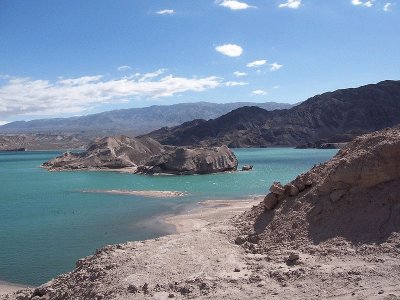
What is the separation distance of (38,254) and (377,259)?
1567 centimetres

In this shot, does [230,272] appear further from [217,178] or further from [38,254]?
[217,178]

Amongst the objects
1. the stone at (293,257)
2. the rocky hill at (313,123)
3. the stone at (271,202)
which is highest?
the rocky hill at (313,123)

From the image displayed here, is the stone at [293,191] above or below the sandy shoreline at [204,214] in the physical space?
above

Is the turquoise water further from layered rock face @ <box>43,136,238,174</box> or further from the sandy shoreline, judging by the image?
layered rock face @ <box>43,136,238,174</box>

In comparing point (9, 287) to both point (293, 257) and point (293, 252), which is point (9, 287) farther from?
point (293, 257)

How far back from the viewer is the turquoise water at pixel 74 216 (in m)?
20.9

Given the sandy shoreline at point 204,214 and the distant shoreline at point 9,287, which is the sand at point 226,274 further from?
the sandy shoreline at point 204,214

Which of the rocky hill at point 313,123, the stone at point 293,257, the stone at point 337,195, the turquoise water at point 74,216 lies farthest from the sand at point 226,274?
the rocky hill at point 313,123

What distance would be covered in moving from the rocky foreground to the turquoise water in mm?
6329

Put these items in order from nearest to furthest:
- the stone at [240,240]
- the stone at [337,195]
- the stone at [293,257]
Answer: the stone at [293,257], the stone at [337,195], the stone at [240,240]

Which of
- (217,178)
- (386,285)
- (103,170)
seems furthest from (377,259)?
(103,170)

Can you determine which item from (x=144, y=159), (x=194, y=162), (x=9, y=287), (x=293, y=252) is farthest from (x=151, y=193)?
(x=144, y=159)

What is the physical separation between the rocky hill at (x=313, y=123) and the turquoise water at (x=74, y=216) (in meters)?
99.0

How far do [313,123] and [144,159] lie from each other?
9150cm
